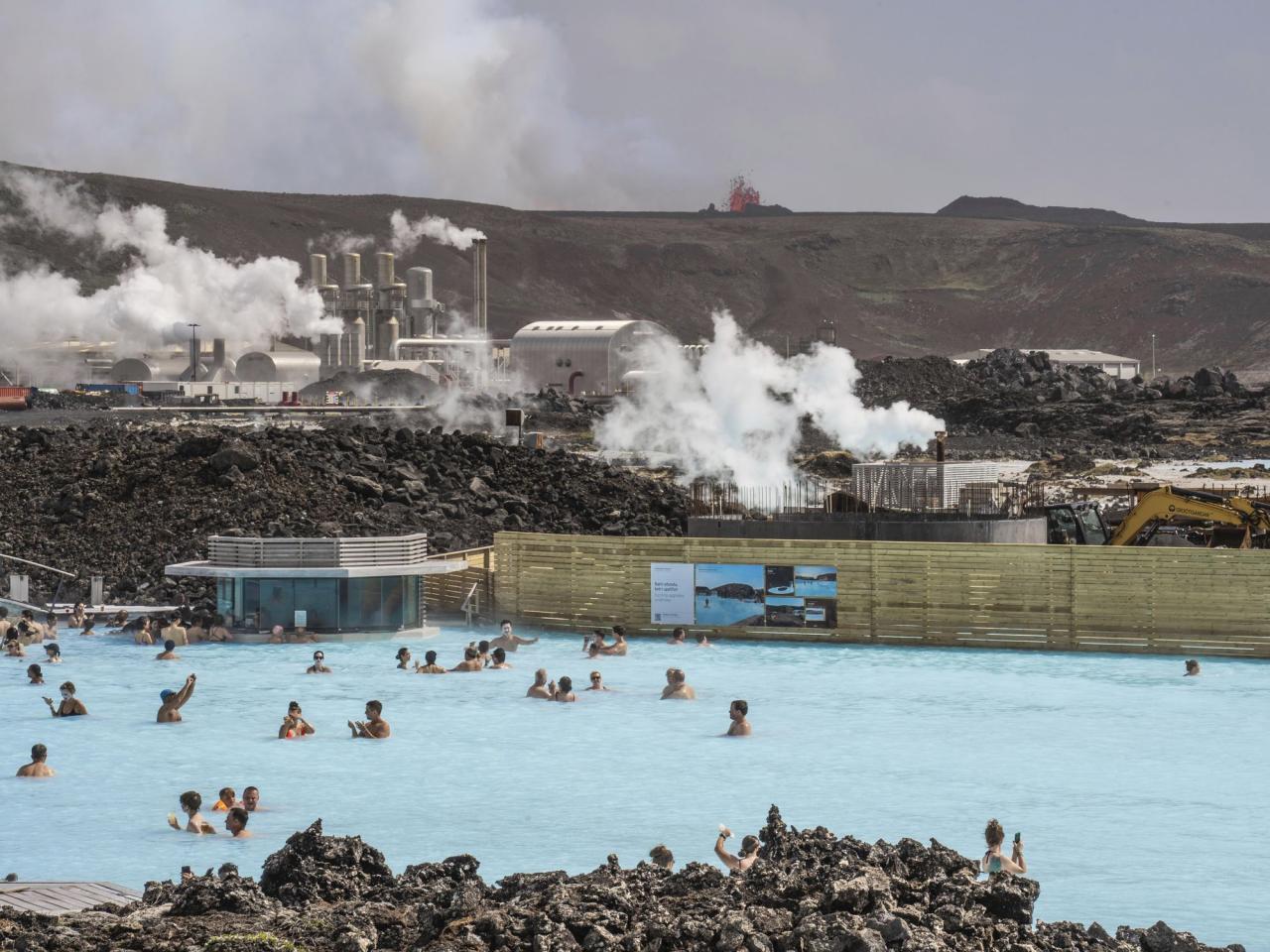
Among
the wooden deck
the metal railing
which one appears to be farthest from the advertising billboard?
the wooden deck

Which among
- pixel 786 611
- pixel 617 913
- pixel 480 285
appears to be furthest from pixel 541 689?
pixel 480 285

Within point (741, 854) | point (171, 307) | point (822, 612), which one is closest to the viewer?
point (741, 854)

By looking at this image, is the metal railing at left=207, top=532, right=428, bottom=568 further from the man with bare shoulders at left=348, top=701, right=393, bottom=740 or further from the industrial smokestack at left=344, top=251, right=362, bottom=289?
the industrial smokestack at left=344, top=251, right=362, bottom=289

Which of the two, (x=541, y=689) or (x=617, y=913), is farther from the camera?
(x=541, y=689)

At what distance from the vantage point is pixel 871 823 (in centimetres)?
1922

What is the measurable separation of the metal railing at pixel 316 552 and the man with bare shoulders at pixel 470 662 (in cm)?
375

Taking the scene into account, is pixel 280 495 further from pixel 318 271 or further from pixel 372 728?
pixel 318 271

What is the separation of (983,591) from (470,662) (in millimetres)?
9650

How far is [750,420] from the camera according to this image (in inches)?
2418

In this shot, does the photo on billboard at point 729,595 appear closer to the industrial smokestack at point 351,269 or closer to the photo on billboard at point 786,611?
the photo on billboard at point 786,611

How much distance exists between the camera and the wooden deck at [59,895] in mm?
12695

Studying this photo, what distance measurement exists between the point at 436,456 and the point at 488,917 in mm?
37665

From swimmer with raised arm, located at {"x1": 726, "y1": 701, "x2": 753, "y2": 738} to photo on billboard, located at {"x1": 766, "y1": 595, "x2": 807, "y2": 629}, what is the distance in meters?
7.86

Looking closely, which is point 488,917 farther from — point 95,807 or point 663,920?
point 95,807
